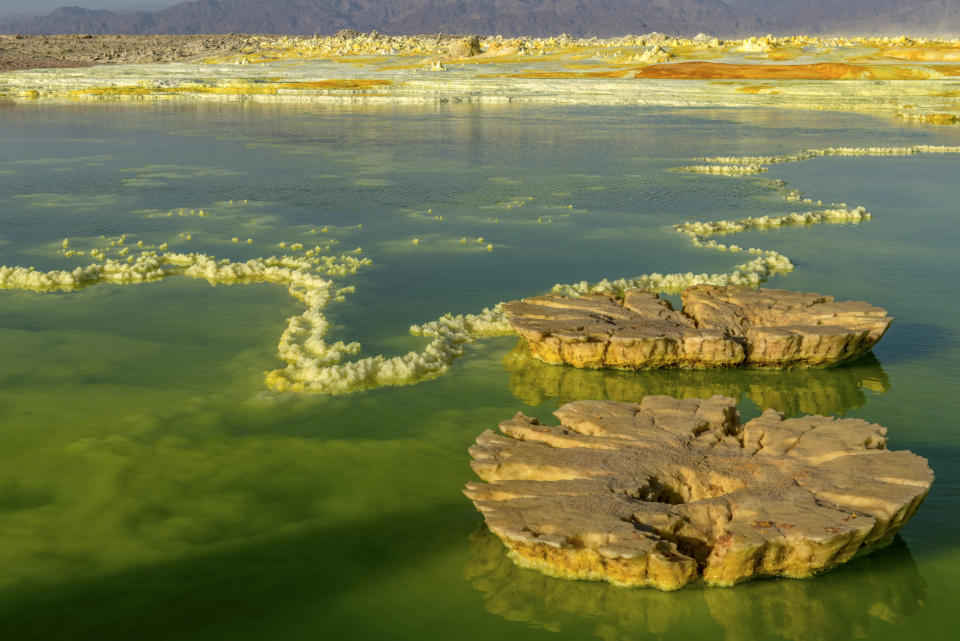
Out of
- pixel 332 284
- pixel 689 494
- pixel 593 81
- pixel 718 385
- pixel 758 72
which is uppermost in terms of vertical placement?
pixel 758 72

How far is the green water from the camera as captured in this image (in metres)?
6.39

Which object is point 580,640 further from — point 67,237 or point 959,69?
point 959,69

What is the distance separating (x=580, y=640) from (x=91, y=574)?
392 centimetres

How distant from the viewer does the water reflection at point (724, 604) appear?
6.15 m

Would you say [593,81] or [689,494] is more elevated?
[593,81]

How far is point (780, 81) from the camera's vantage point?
252 feet

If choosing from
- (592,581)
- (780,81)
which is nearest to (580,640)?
(592,581)

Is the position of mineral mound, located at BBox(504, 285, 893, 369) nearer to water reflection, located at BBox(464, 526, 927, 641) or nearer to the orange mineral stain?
water reflection, located at BBox(464, 526, 927, 641)

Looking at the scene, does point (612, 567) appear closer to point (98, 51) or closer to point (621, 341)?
point (621, 341)

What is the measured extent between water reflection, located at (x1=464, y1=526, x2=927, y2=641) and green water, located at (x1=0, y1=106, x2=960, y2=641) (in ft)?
0.06

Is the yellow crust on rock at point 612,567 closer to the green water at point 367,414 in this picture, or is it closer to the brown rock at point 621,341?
the green water at point 367,414

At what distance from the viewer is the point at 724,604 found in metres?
6.35

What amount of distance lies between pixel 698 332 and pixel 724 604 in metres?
5.29

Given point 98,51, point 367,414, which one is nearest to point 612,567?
point 367,414
